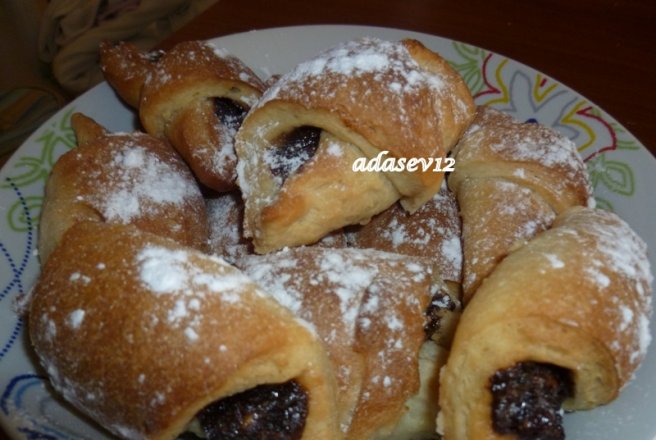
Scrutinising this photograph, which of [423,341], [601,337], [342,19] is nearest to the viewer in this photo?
[601,337]

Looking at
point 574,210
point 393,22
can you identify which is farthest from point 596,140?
point 393,22

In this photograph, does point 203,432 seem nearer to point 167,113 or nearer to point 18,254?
point 18,254

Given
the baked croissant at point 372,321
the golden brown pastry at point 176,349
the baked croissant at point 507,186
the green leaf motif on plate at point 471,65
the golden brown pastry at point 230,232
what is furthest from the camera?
the green leaf motif on plate at point 471,65

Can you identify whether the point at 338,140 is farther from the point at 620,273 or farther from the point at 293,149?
the point at 620,273

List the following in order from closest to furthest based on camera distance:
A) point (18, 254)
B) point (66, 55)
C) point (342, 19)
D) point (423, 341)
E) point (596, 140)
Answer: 1. point (423, 341)
2. point (18, 254)
3. point (596, 140)
4. point (342, 19)
5. point (66, 55)

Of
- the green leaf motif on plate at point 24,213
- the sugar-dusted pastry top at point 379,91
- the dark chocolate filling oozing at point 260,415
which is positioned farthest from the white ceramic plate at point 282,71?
the sugar-dusted pastry top at point 379,91

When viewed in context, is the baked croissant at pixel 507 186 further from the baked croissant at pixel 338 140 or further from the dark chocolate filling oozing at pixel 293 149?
the dark chocolate filling oozing at pixel 293 149
